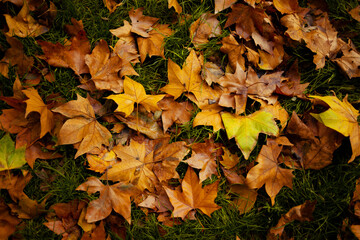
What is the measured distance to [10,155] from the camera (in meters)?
1.62

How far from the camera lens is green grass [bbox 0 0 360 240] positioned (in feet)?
5.40

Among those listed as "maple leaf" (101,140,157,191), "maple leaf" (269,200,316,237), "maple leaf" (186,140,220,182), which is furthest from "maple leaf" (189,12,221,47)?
"maple leaf" (269,200,316,237)

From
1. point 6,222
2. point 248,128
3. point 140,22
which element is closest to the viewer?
point 6,222

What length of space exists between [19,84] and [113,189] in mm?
932

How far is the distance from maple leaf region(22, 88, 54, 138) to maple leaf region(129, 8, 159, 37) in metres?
0.78

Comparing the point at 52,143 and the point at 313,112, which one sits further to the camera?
the point at 313,112

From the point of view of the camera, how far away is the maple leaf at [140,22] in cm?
184

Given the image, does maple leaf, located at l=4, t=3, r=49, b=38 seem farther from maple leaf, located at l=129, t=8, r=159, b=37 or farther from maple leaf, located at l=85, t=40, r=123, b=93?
maple leaf, located at l=129, t=8, r=159, b=37

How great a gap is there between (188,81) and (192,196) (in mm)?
754

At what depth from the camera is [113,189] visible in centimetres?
160

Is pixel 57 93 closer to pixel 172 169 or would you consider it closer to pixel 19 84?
pixel 19 84

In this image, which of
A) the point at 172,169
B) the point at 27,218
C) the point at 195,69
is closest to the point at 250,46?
the point at 195,69

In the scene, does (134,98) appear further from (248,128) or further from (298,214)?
(298,214)

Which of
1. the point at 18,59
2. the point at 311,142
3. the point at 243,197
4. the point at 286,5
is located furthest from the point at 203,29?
the point at 18,59
